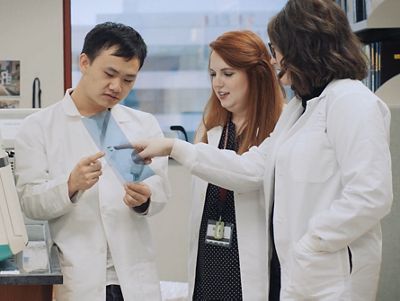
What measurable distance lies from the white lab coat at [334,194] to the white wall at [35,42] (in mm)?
2602

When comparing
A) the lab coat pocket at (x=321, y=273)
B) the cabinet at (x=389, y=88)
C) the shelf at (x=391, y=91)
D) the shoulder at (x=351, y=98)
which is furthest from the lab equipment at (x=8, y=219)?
the shelf at (x=391, y=91)

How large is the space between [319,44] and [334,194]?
0.38m

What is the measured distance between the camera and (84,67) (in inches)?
79.3

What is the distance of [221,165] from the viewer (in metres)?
2.07

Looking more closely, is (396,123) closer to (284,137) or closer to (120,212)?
(284,137)

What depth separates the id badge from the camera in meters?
2.14

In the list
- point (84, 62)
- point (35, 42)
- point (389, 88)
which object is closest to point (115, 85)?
point (84, 62)

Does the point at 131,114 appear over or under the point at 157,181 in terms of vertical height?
over

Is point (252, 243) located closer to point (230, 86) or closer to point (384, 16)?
point (230, 86)

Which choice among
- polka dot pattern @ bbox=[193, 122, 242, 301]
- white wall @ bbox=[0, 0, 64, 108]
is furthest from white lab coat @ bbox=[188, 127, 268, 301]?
white wall @ bbox=[0, 0, 64, 108]

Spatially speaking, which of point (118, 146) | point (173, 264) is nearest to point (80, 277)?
point (118, 146)

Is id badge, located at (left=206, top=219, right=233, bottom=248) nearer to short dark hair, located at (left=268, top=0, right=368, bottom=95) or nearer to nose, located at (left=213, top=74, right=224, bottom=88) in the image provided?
nose, located at (left=213, top=74, right=224, bottom=88)

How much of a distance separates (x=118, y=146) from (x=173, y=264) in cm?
239

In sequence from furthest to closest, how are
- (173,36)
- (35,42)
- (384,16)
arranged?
(173,36) → (35,42) → (384,16)
